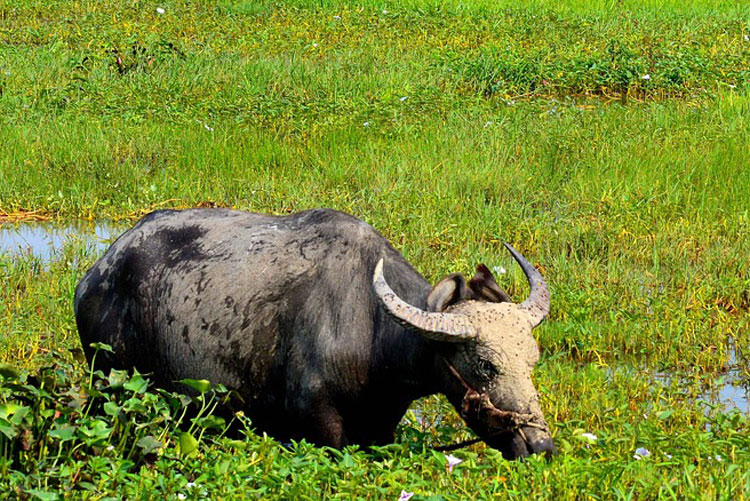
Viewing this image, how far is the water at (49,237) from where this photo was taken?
732 centimetres

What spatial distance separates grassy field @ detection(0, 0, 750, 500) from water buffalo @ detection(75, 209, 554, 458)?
0.67 ft

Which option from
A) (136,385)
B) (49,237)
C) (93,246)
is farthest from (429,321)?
(49,237)

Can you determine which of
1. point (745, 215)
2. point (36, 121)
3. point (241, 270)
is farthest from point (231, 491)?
point (36, 121)

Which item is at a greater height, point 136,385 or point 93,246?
point 136,385

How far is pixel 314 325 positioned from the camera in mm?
4477

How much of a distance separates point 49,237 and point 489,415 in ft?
14.8

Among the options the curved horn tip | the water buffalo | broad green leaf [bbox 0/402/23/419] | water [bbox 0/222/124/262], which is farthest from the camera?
water [bbox 0/222/124/262]

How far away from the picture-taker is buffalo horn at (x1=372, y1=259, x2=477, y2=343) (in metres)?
4.03

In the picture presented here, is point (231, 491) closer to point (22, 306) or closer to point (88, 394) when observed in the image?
point (88, 394)

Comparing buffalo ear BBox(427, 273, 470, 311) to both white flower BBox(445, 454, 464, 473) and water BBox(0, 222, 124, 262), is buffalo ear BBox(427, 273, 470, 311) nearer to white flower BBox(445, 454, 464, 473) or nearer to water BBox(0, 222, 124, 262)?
white flower BBox(445, 454, 464, 473)

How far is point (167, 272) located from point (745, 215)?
420cm

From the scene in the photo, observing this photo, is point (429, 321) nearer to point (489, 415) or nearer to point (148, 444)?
point (489, 415)

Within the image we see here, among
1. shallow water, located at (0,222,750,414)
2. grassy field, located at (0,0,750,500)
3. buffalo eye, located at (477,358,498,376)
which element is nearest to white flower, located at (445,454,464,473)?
grassy field, located at (0,0,750,500)

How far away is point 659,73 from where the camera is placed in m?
11.6
